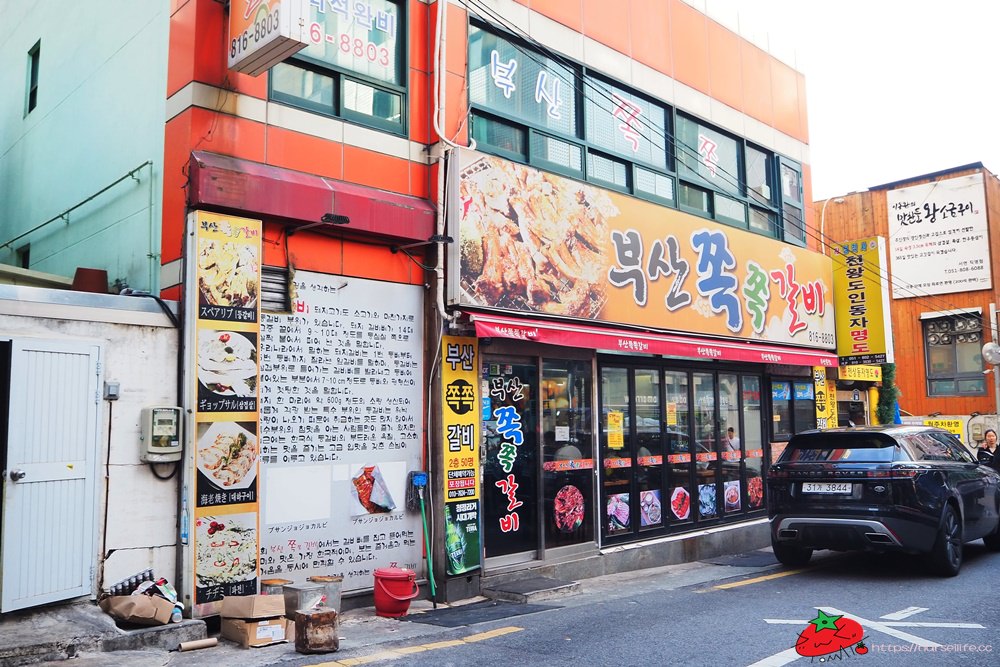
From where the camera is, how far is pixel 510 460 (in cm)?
979

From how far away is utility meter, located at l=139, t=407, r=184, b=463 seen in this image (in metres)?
6.93

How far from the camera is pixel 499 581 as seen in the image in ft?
30.4

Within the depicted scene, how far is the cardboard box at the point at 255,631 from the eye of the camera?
6.59 m

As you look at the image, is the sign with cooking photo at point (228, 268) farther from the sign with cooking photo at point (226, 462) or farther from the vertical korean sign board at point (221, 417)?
the sign with cooking photo at point (226, 462)

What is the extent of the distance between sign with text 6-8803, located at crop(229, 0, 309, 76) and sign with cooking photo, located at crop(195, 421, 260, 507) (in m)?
3.30

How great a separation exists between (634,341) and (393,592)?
467 cm

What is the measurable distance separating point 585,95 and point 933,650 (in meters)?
8.10

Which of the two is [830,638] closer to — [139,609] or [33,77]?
[139,609]

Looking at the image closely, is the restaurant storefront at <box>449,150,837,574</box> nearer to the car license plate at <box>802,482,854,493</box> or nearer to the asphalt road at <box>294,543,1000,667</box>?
the asphalt road at <box>294,543,1000,667</box>

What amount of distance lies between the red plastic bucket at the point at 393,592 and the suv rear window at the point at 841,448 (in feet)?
16.6

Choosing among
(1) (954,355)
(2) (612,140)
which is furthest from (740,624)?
(1) (954,355)

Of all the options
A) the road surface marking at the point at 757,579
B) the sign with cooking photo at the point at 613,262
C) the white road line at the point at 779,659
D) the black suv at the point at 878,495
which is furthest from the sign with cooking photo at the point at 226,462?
the black suv at the point at 878,495

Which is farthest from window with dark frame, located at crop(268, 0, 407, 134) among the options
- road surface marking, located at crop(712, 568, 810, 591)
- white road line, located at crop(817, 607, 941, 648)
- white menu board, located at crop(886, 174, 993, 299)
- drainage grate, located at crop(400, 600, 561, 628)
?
white menu board, located at crop(886, 174, 993, 299)

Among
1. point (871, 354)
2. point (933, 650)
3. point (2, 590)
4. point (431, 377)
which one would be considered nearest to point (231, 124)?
point (431, 377)
